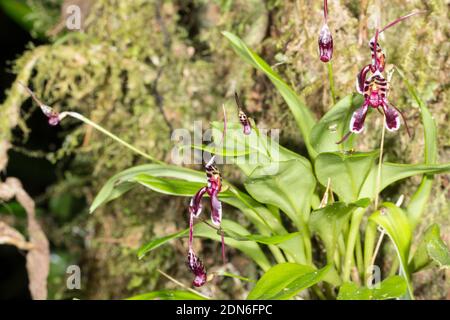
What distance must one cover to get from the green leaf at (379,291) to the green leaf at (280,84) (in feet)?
0.96

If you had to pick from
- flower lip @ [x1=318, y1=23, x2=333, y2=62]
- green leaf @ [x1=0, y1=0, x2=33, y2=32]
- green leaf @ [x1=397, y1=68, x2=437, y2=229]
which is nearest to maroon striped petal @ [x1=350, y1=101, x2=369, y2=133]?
flower lip @ [x1=318, y1=23, x2=333, y2=62]

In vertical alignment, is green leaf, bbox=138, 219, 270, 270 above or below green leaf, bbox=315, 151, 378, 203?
below

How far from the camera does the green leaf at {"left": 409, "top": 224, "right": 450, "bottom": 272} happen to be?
3.57ft

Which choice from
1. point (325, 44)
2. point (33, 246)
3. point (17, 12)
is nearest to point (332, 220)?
point (325, 44)

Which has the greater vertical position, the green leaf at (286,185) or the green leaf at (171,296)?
the green leaf at (286,185)

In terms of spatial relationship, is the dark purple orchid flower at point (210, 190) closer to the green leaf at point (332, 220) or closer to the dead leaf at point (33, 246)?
the green leaf at point (332, 220)

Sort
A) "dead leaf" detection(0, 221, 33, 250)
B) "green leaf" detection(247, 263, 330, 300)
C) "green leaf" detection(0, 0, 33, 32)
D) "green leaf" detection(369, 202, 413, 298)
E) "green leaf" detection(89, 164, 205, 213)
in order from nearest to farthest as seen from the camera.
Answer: "green leaf" detection(247, 263, 330, 300), "green leaf" detection(369, 202, 413, 298), "green leaf" detection(89, 164, 205, 213), "dead leaf" detection(0, 221, 33, 250), "green leaf" detection(0, 0, 33, 32)

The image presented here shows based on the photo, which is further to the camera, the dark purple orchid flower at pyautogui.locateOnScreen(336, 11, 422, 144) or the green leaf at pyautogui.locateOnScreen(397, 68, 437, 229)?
the green leaf at pyautogui.locateOnScreen(397, 68, 437, 229)

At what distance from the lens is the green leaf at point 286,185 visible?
1092mm

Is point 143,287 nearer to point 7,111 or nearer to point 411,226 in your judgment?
point 7,111

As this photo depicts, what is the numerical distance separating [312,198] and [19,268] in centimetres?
174

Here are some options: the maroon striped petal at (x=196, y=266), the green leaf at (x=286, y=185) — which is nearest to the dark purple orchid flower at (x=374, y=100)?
the green leaf at (x=286, y=185)

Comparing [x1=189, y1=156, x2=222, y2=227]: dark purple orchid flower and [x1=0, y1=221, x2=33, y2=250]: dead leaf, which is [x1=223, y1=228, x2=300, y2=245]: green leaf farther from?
[x1=0, y1=221, x2=33, y2=250]: dead leaf

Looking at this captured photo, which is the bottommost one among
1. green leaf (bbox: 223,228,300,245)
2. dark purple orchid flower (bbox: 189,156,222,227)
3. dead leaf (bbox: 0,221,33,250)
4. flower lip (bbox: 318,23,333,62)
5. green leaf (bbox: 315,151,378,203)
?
green leaf (bbox: 223,228,300,245)
